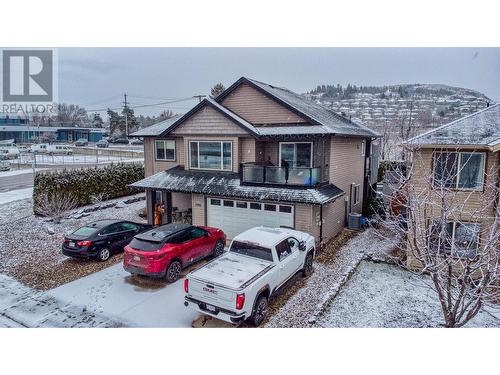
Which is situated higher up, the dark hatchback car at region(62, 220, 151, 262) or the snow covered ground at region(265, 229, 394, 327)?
the dark hatchback car at region(62, 220, 151, 262)

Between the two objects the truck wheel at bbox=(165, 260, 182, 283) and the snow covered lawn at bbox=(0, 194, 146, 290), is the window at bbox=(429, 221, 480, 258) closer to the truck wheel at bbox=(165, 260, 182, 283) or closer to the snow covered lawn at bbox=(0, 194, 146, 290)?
the truck wheel at bbox=(165, 260, 182, 283)

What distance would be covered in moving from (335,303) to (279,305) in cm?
159

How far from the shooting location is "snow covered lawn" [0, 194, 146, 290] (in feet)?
37.9

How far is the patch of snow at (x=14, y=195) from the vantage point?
20609 mm

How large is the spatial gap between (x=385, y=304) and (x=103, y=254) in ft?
32.7

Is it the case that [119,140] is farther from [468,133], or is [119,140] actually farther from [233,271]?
[468,133]

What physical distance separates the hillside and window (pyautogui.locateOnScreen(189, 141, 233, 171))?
1725 centimetres

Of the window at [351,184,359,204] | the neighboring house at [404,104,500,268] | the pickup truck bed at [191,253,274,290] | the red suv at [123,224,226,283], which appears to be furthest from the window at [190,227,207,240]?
the window at [351,184,359,204]

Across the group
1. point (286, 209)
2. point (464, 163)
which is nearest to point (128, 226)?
point (286, 209)

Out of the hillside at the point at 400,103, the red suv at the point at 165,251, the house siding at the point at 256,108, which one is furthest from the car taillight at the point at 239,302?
the hillside at the point at 400,103

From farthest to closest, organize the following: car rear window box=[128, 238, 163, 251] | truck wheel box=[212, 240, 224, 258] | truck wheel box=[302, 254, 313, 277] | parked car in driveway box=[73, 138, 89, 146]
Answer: parked car in driveway box=[73, 138, 89, 146], truck wheel box=[212, 240, 224, 258], truck wheel box=[302, 254, 313, 277], car rear window box=[128, 238, 163, 251]

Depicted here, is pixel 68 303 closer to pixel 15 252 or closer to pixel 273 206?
pixel 15 252

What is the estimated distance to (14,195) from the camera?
21656mm

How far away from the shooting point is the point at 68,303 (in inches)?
378
